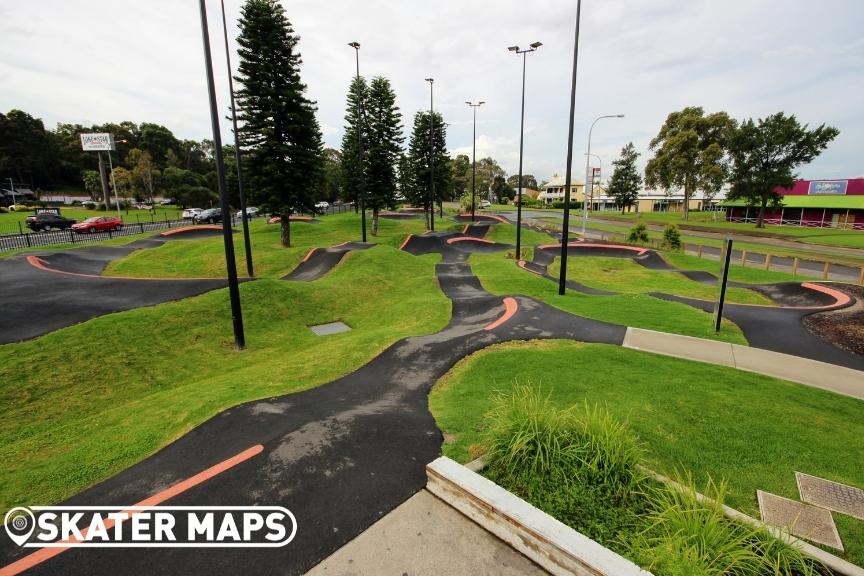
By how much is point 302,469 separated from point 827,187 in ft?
238

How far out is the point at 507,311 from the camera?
12.8 meters

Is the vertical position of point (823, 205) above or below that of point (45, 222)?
above

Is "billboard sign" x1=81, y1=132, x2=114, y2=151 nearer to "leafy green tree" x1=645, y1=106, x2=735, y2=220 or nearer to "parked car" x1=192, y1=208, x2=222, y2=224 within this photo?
"parked car" x1=192, y1=208, x2=222, y2=224

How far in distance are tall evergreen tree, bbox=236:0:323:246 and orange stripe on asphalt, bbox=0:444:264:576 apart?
25.3m

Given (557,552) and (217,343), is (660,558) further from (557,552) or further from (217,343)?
(217,343)

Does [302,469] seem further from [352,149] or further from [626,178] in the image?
[626,178]

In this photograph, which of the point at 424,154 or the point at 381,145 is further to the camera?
the point at 424,154

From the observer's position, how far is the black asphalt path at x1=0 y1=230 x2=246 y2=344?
11.4 meters

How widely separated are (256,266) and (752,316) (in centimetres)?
2395

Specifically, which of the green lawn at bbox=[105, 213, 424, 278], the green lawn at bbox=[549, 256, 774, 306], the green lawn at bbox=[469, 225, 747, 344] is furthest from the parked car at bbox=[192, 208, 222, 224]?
the green lawn at bbox=[549, 256, 774, 306]

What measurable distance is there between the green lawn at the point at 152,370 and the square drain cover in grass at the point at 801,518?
7.30 meters

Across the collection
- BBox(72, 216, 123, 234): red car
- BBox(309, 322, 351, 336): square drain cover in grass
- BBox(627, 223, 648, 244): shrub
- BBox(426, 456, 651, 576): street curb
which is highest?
BBox(72, 216, 123, 234): red car

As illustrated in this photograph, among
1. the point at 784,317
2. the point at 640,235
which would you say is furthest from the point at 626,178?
the point at 784,317

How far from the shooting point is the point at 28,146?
237 ft
